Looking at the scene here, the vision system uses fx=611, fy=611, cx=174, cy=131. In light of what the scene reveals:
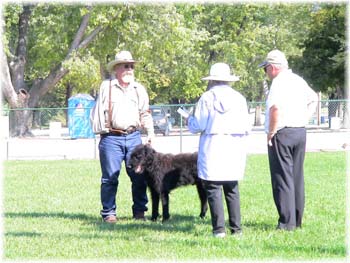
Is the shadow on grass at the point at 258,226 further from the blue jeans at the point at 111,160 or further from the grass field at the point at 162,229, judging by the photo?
the blue jeans at the point at 111,160

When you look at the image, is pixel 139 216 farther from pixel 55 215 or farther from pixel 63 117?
pixel 63 117

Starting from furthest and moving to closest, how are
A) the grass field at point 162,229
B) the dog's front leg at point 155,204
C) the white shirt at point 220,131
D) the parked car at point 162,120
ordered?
the parked car at point 162,120, the dog's front leg at point 155,204, the white shirt at point 220,131, the grass field at point 162,229

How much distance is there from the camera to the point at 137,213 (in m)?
9.11

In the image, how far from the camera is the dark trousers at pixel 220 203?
7410 mm

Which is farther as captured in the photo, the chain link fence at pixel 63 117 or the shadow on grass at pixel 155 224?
the chain link fence at pixel 63 117

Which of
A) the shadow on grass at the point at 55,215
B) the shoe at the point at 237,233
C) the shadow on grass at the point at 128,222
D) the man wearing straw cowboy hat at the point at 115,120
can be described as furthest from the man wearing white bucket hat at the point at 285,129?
the shadow on grass at the point at 55,215

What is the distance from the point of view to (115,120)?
347 inches

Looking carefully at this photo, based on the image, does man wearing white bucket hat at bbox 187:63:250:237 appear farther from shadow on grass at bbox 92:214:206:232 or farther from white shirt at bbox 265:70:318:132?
shadow on grass at bbox 92:214:206:232

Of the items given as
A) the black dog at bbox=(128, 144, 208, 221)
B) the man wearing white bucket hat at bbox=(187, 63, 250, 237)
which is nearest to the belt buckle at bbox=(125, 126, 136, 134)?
the black dog at bbox=(128, 144, 208, 221)

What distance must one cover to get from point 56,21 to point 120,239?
2800 centimetres

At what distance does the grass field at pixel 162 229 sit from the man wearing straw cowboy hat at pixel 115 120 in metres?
0.54

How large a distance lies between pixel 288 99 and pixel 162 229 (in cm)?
239

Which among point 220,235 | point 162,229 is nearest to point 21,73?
point 162,229

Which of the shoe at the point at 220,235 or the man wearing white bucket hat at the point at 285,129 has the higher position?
the man wearing white bucket hat at the point at 285,129
